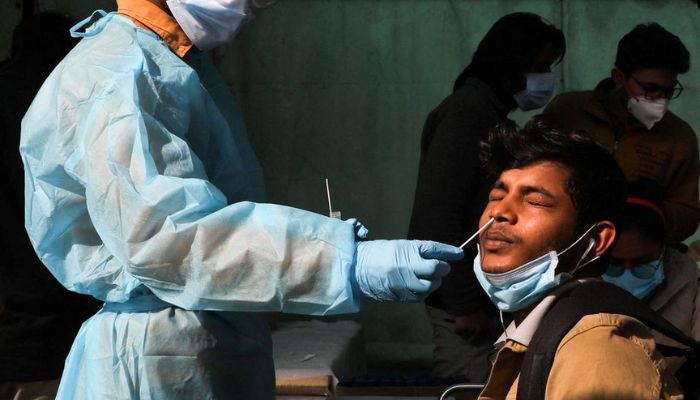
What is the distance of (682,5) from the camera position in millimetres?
5637

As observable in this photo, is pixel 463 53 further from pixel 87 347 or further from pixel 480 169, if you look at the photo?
pixel 87 347

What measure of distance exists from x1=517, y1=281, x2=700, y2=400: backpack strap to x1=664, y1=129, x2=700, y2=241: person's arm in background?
2.00 m

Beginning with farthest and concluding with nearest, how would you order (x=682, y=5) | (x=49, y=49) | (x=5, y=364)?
(x=682, y=5)
(x=49, y=49)
(x=5, y=364)

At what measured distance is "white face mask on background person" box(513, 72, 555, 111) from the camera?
4301mm

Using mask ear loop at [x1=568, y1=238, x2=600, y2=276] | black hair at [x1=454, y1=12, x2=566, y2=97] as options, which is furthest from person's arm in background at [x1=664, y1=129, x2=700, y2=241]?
mask ear loop at [x1=568, y1=238, x2=600, y2=276]

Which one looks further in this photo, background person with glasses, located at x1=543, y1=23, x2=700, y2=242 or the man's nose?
background person with glasses, located at x1=543, y1=23, x2=700, y2=242

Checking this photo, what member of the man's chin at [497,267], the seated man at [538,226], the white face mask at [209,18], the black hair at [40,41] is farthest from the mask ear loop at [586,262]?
the black hair at [40,41]

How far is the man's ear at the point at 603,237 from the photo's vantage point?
2.73 meters

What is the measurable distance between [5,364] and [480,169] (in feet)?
5.36

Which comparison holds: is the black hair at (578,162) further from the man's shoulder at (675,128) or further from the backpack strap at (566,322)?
the man's shoulder at (675,128)

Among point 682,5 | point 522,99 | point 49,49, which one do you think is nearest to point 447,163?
point 522,99

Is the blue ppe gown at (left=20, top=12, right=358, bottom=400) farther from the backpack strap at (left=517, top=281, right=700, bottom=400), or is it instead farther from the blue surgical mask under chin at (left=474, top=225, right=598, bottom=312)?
the blue surgical mask under chin at (left=474, top=225, right=598, bottom=312)

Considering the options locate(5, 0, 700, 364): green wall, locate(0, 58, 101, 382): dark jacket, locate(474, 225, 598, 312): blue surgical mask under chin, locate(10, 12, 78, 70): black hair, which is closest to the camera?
locate(474, 225, 598, 312): blue surgical mask under chin

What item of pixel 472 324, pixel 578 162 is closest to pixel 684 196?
pixel 472 324
